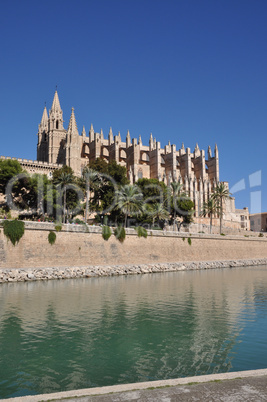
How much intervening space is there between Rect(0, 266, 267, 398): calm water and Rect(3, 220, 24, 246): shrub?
7253 millimetres

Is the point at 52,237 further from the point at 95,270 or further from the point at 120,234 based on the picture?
the point at 120,234

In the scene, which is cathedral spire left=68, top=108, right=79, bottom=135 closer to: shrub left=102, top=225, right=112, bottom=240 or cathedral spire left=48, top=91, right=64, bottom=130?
cathedral spire left=48, top=91, right=64, bottom=130

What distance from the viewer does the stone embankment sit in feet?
75.6

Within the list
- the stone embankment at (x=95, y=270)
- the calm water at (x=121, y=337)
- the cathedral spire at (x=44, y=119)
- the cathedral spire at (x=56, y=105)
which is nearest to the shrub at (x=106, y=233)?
the stone embankment at (x=95, y=270)

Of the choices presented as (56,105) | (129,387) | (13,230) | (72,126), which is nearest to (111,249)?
(13,230)

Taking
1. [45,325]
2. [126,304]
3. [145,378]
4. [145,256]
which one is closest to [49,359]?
[145,378]

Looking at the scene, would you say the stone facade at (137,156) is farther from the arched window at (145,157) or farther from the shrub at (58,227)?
the shrub at (58,227)

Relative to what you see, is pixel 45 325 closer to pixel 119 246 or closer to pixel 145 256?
pixel 119 246

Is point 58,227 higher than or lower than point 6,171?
lower

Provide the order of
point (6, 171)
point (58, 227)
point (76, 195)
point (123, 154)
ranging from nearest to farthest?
point (58, 227)
point (6, 171)
point (76, 195)
point (123, 154)

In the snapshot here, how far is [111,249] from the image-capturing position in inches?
1205

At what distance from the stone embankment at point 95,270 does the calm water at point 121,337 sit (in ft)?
16.9

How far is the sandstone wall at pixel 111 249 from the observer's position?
25.2m

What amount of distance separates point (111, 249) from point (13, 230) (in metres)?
8.90
